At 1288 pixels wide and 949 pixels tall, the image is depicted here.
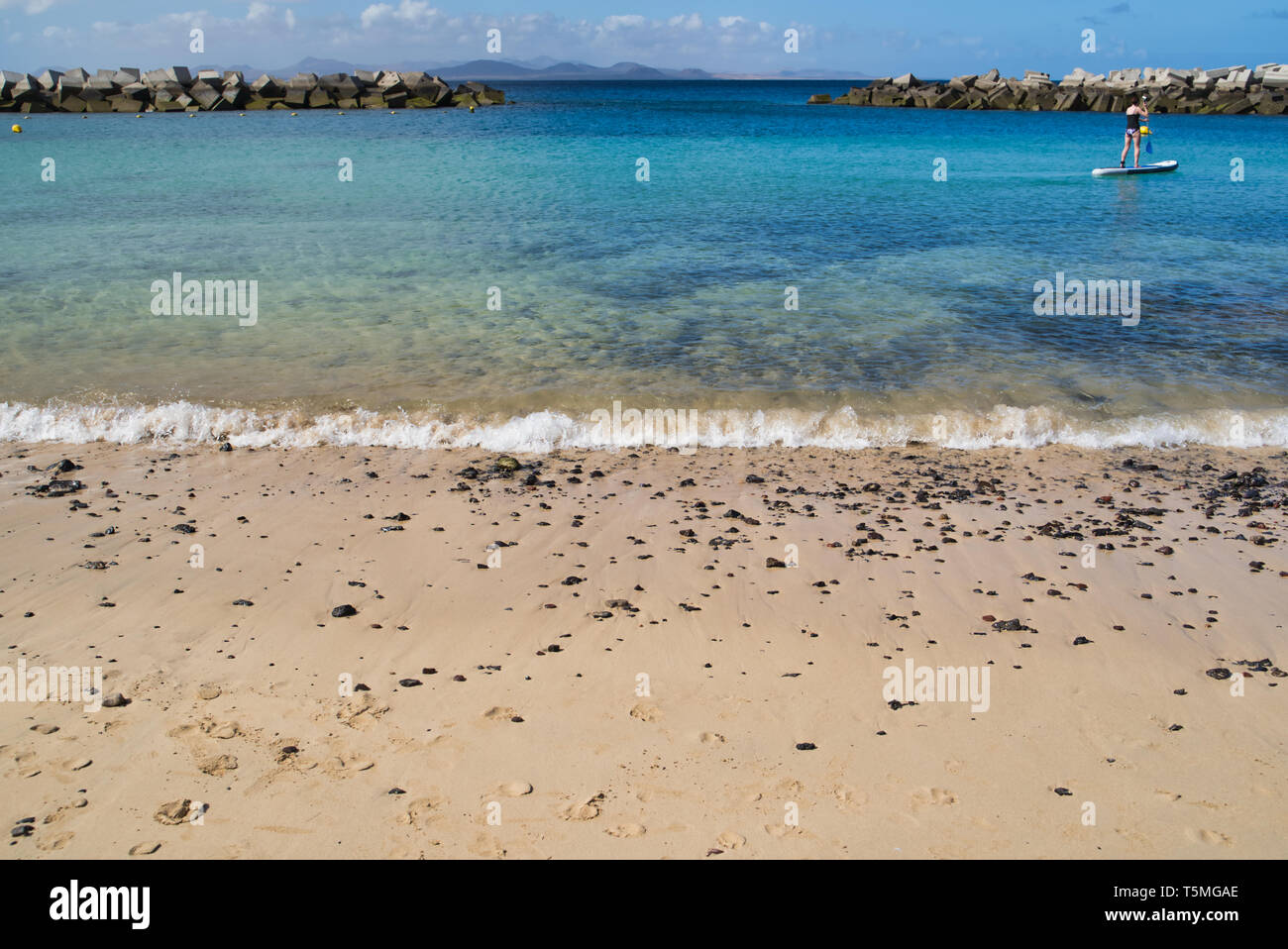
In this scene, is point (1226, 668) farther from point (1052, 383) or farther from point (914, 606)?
point (1052, 383)

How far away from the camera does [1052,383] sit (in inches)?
432

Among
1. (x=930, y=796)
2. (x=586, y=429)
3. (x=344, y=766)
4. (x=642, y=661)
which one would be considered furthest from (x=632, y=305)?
(x=930, y=796)

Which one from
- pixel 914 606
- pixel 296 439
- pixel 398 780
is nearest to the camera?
pixel 398 780

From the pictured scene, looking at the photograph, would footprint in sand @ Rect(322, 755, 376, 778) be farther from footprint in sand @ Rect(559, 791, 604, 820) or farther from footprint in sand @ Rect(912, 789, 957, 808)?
footprint in sand @ Rect(912, 789, 957, 808)

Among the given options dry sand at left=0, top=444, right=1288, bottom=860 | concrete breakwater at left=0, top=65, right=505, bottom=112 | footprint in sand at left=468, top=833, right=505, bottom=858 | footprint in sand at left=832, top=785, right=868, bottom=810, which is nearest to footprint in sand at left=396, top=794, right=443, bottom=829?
dry sand at left=0, top=444, right=1288, bottom=860

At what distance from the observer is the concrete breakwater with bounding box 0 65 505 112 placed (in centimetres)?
6356

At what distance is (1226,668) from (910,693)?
6.78 feet

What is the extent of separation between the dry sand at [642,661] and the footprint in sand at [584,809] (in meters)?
0.03

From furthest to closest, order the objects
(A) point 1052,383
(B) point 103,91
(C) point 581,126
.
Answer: (B) point 103,91 → (C) point 581,126 → (A) point 1052,383

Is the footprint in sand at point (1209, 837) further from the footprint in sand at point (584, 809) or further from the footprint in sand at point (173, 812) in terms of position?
the footprint in sand at point (173, 812)

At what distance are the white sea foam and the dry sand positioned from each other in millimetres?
996

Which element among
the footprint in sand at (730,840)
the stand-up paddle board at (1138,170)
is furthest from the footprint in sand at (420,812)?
the stand-up paddle board at (1138,170)

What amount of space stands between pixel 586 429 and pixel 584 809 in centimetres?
596
